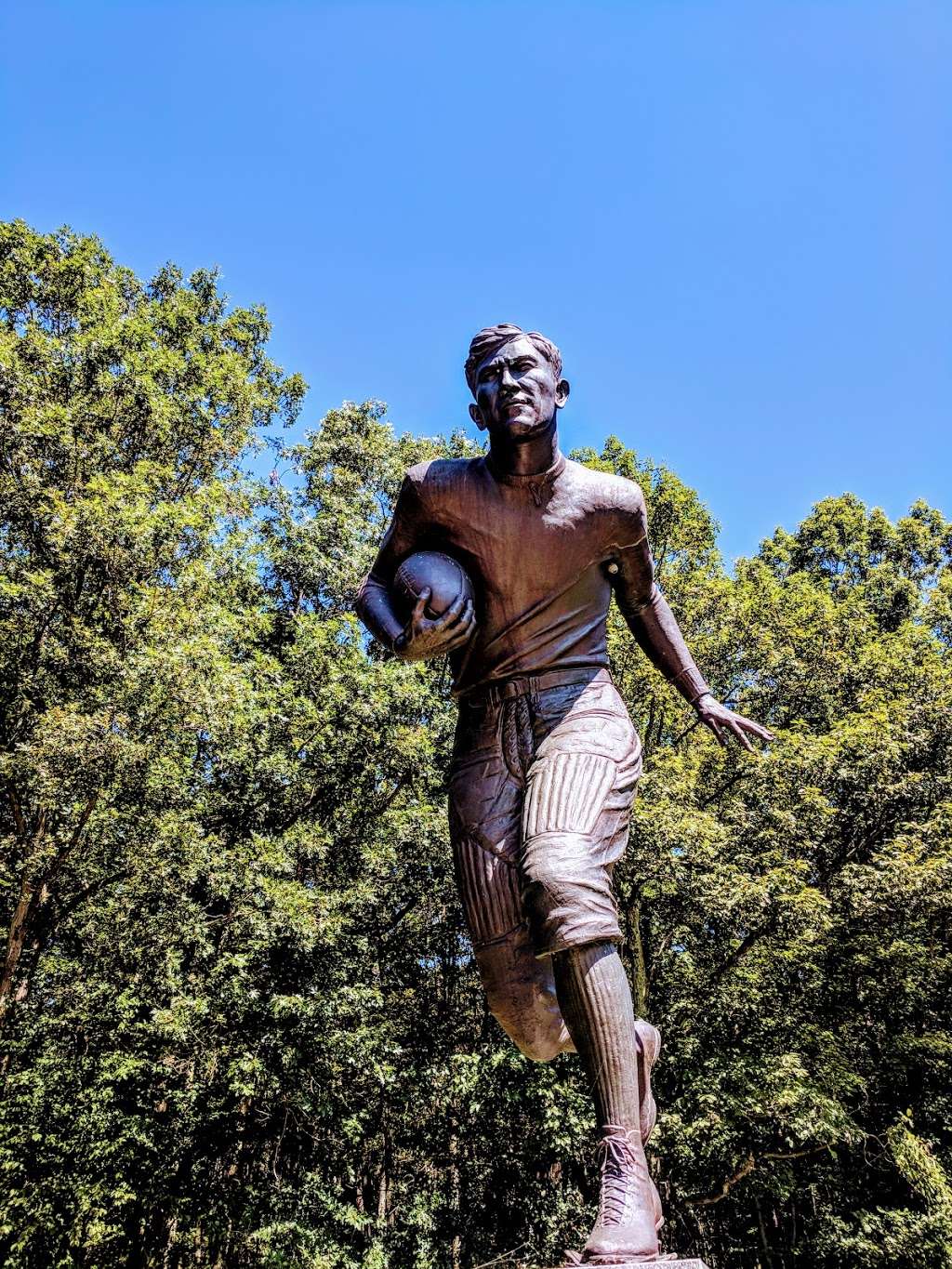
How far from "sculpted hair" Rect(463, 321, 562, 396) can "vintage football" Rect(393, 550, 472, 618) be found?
0.65 m

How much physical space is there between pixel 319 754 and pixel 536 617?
12.5 metres

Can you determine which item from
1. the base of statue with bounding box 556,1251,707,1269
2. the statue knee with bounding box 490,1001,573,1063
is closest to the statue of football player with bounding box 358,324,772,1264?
the statue knee with bounding box 490,1001,573,1063

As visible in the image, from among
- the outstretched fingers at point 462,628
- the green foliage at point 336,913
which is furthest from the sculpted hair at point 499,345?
the green foliage at point 336,913

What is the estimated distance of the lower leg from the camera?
7.47 ft

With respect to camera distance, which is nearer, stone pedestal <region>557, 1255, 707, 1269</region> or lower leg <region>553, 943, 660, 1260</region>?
stone pedestal <region>557, 1255, 707, 1269</region>

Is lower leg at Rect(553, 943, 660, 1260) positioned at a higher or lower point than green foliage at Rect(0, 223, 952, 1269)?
lower

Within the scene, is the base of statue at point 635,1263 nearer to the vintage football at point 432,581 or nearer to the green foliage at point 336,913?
the vintage football at point 432,581

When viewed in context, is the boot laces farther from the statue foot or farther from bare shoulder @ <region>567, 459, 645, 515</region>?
bare shoulder @ <region>567, 459, 645, 515</region>

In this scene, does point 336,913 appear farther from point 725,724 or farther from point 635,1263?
point 635,1263

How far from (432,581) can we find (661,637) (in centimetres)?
99

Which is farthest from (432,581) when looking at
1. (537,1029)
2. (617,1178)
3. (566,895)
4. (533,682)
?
(617,1178)

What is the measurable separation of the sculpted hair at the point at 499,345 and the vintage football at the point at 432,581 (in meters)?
0.65

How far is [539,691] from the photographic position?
306cm

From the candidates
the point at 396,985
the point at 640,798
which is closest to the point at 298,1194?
the point at 396,985
